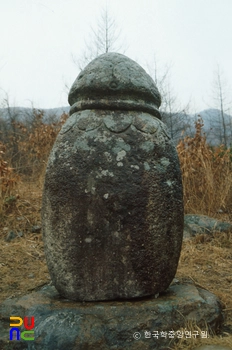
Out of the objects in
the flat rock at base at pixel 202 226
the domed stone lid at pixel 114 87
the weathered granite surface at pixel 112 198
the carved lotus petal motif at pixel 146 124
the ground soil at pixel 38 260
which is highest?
the domed stone lid at pixel 114 87

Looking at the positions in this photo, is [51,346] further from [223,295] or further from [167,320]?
[223,295]

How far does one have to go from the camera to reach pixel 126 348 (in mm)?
1911

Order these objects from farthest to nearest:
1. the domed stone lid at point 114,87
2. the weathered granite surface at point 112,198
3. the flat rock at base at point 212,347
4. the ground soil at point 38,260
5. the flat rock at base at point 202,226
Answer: the flat rock at base at point 202,226, the ground soil at point 38,260, the domed stone lid at point 114,87, the weathered granite surface at point 112,198, the flat rock at base at point 212,347

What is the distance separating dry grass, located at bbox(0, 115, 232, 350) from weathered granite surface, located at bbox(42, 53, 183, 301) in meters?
0.47

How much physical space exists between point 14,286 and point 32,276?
10.9 inches

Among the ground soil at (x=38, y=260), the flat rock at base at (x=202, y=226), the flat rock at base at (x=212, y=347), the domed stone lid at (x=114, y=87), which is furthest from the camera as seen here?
the flat rock at base at (x=202, y=226)

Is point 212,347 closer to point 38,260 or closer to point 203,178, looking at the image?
point 38,260

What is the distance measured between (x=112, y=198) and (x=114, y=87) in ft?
2.17

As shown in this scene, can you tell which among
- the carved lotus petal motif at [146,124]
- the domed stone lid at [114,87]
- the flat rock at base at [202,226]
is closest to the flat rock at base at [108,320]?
the carved lotus petal motif at [146,124]

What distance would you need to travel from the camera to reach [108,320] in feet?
6.40

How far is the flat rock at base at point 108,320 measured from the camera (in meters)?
1.90

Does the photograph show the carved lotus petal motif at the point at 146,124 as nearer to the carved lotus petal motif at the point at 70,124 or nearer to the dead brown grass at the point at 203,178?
the carved lotus petal motif at the point at 70,124

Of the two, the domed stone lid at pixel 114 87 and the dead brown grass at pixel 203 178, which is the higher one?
the domed stone lid at pixel 114 87

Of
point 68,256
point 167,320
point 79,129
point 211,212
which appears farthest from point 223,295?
point 211,212
